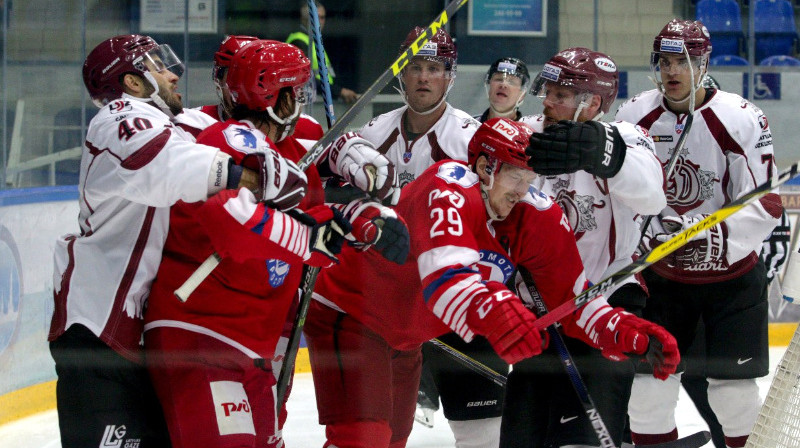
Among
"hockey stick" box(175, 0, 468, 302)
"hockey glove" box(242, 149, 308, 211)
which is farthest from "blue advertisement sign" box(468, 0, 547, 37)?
"hockey glove" box(242, 149, 308, 211)

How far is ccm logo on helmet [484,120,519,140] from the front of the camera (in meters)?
1.92

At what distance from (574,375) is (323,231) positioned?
0.68 meters

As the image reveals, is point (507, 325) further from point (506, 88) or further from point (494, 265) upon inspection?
point (506, 88)

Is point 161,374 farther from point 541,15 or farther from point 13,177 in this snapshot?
point 541,15

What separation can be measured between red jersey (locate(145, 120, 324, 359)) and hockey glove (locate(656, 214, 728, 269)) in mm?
1118

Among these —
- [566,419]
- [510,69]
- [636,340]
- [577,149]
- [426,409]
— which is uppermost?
[510,69]

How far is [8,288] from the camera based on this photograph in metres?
3.29

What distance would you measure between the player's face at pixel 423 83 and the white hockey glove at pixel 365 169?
716 mm

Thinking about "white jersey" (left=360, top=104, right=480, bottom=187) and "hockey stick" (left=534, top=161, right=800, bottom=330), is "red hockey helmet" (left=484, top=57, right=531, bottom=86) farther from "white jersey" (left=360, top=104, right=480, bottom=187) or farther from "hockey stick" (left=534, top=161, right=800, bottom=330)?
"hockey stick" (left=534, top=161, right=800, bottom=330)

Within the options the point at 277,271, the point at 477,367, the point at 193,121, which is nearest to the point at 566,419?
the point at 477,367

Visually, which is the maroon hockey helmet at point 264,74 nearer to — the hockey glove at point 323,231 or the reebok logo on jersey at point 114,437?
the hockey glove at point 323,231

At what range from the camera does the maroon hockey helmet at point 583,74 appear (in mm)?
2387

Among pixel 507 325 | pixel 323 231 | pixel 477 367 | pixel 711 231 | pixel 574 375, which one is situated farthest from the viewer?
pixel 711 231

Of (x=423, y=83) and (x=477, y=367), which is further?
(x=423, y=83)
